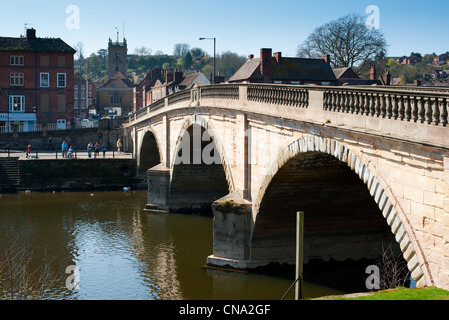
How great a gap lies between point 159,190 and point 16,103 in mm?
30067

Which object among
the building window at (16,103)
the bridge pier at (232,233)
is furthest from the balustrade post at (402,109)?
the building window at (16,103)

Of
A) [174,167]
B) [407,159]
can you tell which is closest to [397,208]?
[407,159]

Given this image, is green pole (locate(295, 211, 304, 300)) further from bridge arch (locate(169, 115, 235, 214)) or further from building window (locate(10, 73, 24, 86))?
building window (locate(10, 73, 24, 86))

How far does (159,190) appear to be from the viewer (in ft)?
115

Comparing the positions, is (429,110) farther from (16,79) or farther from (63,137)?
(16,79)

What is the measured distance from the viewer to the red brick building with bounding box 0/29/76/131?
58125 millimetres

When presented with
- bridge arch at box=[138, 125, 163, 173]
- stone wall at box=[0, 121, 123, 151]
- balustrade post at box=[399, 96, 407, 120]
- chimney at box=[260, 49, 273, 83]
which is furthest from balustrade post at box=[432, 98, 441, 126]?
stone wall at box=[0, 121, 123, 151]

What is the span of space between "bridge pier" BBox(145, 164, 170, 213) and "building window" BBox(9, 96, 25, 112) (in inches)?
1138

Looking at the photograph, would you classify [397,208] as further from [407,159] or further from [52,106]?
[52,106]

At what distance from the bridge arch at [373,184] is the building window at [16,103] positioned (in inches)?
1767

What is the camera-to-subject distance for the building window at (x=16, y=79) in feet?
192

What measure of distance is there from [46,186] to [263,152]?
26.0 meters

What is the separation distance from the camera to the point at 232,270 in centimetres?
2158
